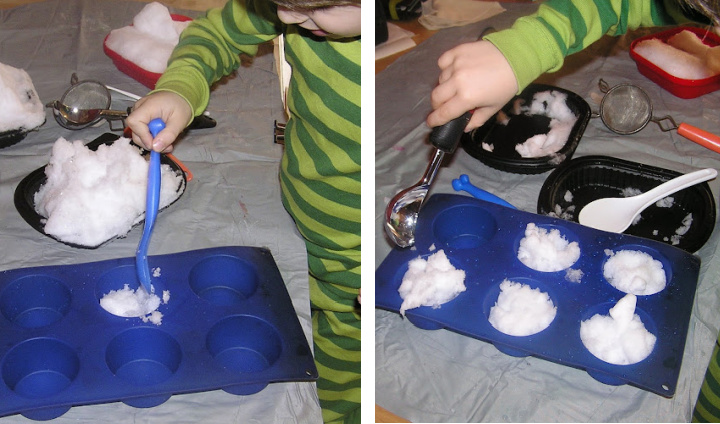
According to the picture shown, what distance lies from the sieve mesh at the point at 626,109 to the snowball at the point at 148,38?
712 millimetres

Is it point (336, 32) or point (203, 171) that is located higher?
point (336, 32)

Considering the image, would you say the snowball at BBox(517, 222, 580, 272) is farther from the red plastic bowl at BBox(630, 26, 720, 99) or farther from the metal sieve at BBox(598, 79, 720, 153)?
the red plastic bowl at BBox(630, 26, 720, 99)

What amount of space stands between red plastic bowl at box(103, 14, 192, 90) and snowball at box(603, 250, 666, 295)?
767 mm

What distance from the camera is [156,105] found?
0.87 meters

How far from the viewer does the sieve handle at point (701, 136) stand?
1.04 m

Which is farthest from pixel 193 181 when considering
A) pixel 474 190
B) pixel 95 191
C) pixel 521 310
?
pixel 521 310

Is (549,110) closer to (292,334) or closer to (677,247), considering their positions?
(677,247)

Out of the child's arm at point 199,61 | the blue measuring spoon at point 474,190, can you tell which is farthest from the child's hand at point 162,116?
the blue measuring spoon at point 474,190

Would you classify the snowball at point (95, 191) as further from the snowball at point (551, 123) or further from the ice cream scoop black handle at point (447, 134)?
the snowball at point (551, 123)

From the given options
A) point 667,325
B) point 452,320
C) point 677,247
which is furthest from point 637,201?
point 452,320

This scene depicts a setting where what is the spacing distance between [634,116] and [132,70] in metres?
0.83

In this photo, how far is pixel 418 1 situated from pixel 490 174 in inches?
24.4

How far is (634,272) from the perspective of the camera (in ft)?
2.66

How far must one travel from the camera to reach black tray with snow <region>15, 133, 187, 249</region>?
88 cm
